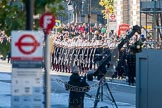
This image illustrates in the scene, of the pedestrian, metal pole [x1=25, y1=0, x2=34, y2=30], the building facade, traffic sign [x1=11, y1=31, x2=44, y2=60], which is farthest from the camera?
the building facade

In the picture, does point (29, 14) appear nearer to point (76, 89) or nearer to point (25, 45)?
point (25, 45)

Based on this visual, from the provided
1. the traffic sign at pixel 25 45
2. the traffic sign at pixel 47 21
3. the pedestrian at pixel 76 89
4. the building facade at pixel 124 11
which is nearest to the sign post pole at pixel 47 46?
the traffic sign at pixel 47 21

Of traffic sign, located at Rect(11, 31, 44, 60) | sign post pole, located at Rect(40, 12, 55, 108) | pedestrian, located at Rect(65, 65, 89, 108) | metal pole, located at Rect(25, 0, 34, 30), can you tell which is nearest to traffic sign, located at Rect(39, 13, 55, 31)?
sign post pole, located at Rect(40, 12, 55, 108)

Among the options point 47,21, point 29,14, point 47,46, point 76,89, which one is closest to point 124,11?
point 76,89

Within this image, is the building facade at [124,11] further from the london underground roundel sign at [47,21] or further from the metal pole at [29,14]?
the metal pole at [29,14]

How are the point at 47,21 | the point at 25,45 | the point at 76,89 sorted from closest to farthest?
the point at 25,45
the point at 47,21
the point at 76,89

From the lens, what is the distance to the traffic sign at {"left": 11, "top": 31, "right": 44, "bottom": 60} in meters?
13.0

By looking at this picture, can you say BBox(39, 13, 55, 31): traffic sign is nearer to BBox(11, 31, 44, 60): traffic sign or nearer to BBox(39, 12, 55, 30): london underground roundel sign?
BBox(39, 12, 55, 30): london underground roundel sign

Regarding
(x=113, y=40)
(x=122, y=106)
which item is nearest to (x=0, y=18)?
(x=122, y=106)

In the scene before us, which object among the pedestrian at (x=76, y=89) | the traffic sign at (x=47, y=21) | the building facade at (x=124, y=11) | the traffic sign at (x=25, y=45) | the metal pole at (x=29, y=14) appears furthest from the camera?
the building facade at (x=124, y=11)

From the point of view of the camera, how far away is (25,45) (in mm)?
13039

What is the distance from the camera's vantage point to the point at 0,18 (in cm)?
1600

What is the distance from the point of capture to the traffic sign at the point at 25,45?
42.7 feet

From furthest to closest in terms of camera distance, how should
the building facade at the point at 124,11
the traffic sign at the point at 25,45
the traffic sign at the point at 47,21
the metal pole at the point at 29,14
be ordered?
the building facade at the point at 124,11 → the traffic sign at the point at 47,21 → the metal pole at the point at 29,14 → the traffic sign at the point at 25,45
